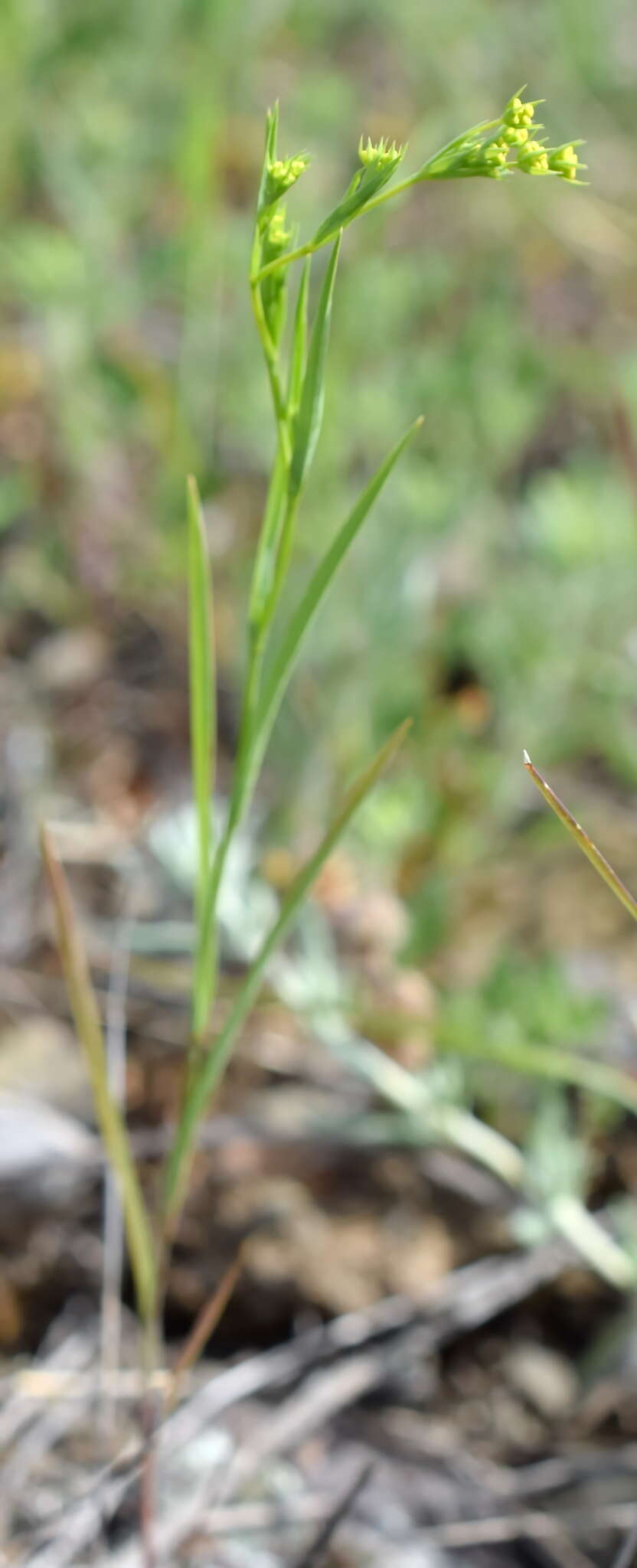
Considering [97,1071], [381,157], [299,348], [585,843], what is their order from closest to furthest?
[381,157]
[299,348]
[585,843]
[97,1071]

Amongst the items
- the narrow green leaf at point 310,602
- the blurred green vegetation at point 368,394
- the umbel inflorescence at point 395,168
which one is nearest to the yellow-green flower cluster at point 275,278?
the umbel inflorescence at point 395,168

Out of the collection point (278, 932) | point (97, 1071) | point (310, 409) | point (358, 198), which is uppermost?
point (358, 198)

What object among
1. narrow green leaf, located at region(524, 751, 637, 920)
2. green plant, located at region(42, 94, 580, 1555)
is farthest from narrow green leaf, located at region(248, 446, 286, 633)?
narrow green leaf, located at region(524, 751, 637, 920)

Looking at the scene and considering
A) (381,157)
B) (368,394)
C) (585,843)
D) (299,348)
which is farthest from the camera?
(368,394)

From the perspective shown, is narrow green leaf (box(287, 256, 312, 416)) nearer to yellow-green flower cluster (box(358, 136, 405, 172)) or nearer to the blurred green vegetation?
yellow-green flower cluster (box(358, 136, 405, 172))

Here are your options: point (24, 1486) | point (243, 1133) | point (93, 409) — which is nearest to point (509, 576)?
point (93, 409)

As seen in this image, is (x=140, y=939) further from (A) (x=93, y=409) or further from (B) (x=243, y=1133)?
(A) (x=93, y=409)

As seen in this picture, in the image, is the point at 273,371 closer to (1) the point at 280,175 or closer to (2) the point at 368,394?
(1) the point at 280,175

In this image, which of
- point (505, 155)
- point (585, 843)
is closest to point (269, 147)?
point (505, 155)

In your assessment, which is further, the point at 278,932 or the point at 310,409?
the point at 278,932
